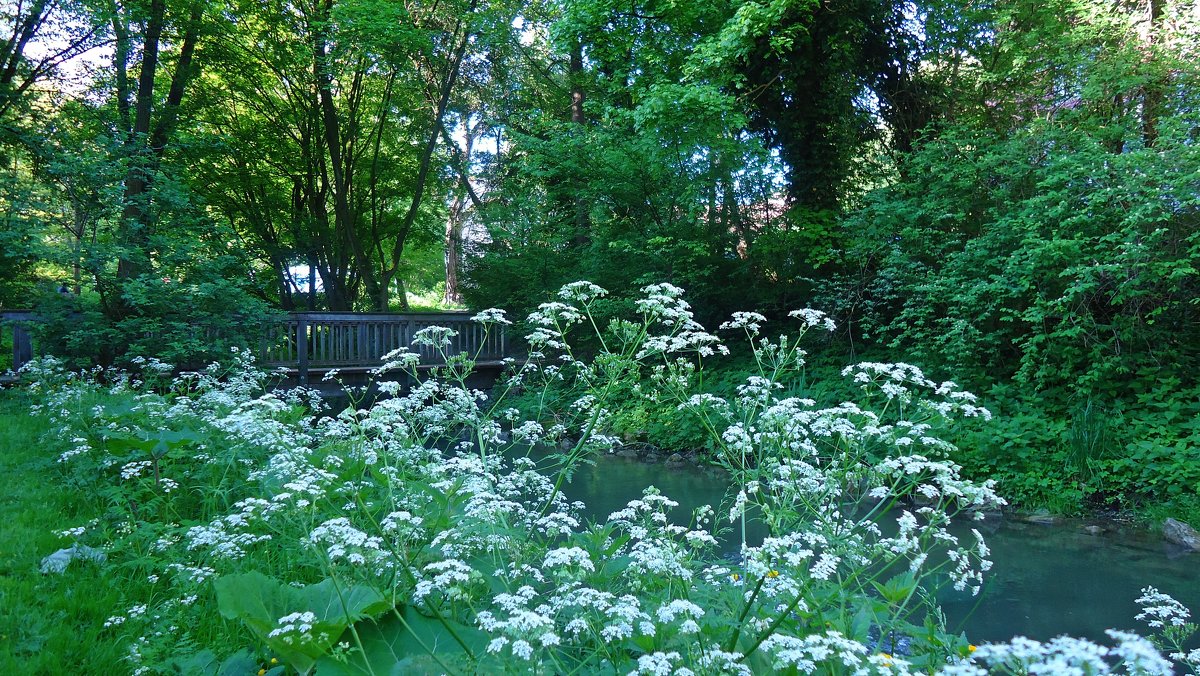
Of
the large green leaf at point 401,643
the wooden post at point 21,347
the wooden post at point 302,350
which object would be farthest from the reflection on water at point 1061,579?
the wooden post at point 21,347

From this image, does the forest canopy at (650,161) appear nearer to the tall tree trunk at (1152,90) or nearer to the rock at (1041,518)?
the tall tree trunk at (1152,90)

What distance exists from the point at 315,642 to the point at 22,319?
30.9ft

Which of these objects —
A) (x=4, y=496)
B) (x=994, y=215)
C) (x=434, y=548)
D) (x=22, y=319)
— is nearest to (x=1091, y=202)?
(x=994, y=215)

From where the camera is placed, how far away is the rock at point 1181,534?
6.20m

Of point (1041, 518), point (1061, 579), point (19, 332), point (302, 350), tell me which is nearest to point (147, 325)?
point (19, 332)

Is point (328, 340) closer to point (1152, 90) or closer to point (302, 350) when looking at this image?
point (302, 350)

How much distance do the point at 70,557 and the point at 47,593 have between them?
1.25 feet

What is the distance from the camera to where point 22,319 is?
8.70m

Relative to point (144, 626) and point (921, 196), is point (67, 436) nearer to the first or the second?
point (144, 626)

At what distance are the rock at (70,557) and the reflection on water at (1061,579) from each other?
2.64 m

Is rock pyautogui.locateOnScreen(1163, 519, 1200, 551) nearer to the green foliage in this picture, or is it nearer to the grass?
the grass

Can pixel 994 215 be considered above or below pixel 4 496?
above

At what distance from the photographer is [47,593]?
2.94 meters

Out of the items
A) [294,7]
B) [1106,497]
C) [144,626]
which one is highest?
[294,7]
